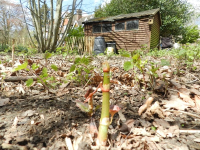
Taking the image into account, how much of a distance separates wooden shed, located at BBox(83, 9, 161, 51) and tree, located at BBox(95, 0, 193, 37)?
21.1 ft

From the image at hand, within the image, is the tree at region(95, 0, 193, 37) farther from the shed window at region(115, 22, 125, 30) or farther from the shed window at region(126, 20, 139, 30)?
the shed window at region(115, 22, 125, 30)

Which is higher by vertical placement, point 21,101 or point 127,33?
point 127,33

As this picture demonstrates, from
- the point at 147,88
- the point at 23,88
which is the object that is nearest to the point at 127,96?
the point at 147,88

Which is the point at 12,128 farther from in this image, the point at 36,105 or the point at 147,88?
the point at 147,88

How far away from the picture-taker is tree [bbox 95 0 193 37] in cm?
1810

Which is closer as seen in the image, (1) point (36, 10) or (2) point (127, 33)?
(1) point (36, 10)

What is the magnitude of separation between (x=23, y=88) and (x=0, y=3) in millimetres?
20742

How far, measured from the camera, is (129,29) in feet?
41.7

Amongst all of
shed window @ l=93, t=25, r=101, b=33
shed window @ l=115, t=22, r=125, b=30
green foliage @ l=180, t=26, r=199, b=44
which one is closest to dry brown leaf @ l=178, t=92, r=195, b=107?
shed window @ l=115, t=22, r=125, b=30

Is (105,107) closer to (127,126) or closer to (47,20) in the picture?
(127,126)

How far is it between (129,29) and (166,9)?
9.84m

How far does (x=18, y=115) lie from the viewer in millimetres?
984

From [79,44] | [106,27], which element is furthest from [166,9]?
[79,44]

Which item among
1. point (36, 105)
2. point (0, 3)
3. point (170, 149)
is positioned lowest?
point (170, 149)
